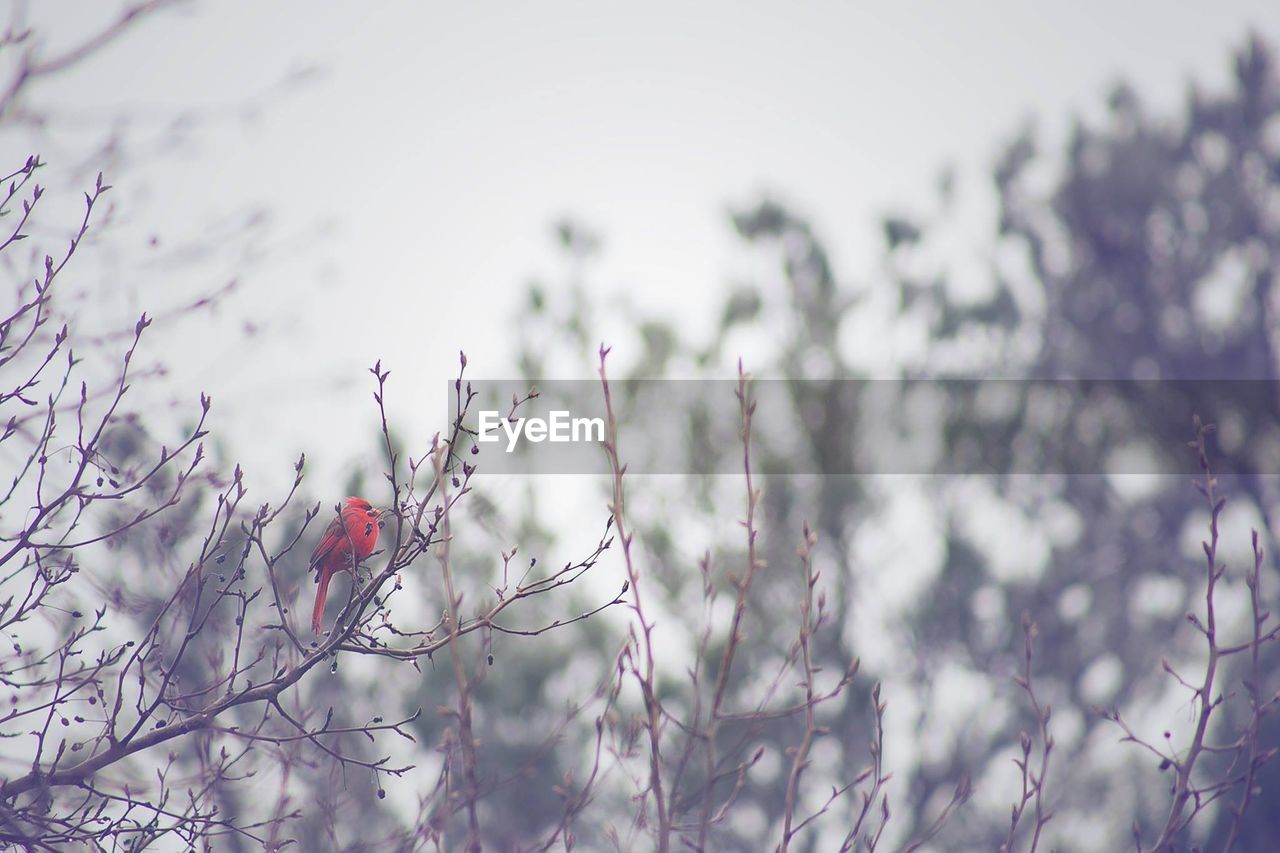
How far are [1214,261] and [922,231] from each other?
3.58m

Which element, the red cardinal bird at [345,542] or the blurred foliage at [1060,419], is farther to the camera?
the blurred foliage at [1060,419]

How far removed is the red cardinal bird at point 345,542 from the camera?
10.4ft

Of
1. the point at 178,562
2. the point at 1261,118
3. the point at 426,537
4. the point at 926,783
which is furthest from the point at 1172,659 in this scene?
the point at 426,537

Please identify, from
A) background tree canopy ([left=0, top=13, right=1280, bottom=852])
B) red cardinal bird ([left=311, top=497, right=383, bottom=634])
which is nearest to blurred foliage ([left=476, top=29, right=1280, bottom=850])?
background tree canopy ([left=0, top=13, right=1280, bottom=852])

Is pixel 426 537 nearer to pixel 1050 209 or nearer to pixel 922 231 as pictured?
pixel 922 231

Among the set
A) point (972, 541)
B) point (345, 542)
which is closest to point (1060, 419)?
point (972, 541)

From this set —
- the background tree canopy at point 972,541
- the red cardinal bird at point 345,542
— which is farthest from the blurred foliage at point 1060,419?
the red cardinal bird at point 345,542

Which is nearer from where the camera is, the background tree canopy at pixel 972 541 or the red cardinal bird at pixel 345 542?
the red cardinal bird at pixel 345 542

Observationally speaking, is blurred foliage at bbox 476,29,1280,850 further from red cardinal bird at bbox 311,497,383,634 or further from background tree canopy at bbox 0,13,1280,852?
red cardinal bird at bbox 311,497,383,634

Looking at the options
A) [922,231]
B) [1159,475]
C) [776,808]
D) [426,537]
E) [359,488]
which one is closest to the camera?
[426,537]

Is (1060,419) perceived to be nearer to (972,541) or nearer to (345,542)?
(972,541)

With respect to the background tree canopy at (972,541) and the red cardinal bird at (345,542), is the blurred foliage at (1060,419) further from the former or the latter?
the red cardinal bird at (345,542)

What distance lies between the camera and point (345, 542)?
126 inches

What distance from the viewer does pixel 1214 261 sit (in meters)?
10.6
